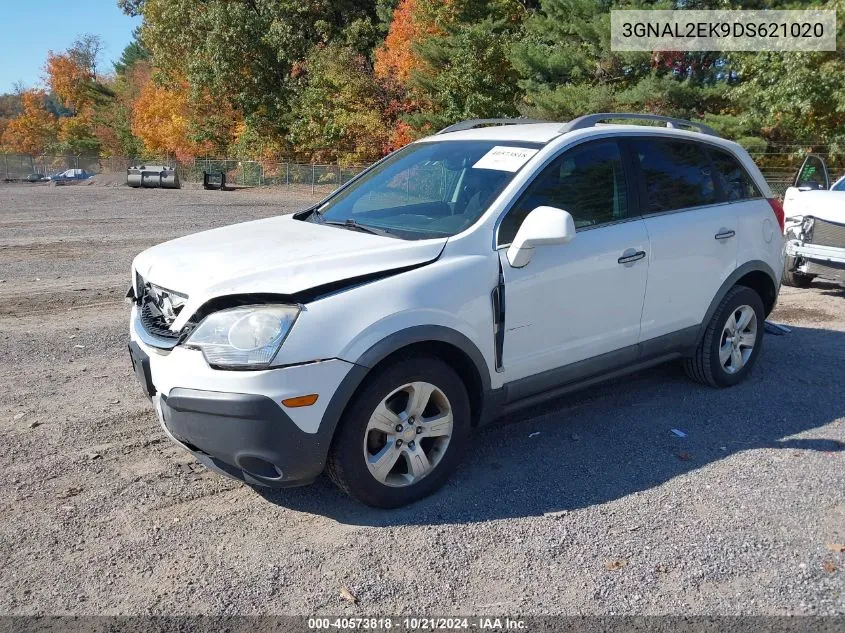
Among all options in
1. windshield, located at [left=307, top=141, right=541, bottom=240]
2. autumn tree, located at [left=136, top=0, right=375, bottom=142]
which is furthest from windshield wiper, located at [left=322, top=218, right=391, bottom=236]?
autumn tree, located at [left=136, top=0, right=375, bottom=142]

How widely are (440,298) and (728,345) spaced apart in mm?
2823

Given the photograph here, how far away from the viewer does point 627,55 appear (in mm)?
24484

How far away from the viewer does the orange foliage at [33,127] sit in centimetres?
8319

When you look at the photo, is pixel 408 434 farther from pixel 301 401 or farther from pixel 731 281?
pixel 731 281

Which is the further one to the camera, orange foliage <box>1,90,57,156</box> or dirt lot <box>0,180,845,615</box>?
orange foliage <box>1,90,57,156</box>

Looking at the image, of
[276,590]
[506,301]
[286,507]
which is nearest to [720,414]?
[506,301]

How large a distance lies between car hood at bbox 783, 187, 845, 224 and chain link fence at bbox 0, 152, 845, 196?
1204cm

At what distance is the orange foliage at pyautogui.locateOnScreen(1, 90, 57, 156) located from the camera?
8319cm

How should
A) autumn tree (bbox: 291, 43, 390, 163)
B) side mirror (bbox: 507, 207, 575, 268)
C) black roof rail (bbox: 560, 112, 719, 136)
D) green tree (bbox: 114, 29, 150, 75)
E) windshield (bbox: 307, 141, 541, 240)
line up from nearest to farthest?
side mirror (bbox: 507, 207, 575, 268)
windshield (bbox: 307, 141, 541, 240)
black roof rail (bbox: 560, 112, 719, 136)
autumn tree (bbox: 291, 43, 390, 163)
green tree (bbox: 114, 29, 150, 75)

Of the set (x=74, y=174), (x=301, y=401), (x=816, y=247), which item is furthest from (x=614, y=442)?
(x=74, y=174)

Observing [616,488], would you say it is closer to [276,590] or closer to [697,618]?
[697,618]

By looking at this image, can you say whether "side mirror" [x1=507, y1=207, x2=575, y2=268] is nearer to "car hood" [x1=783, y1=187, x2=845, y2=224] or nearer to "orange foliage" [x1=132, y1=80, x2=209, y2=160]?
"car hood" [x1=783, y1=187, x2=845, y2=224]

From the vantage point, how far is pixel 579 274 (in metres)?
4.28

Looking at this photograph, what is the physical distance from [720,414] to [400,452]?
2514mm
